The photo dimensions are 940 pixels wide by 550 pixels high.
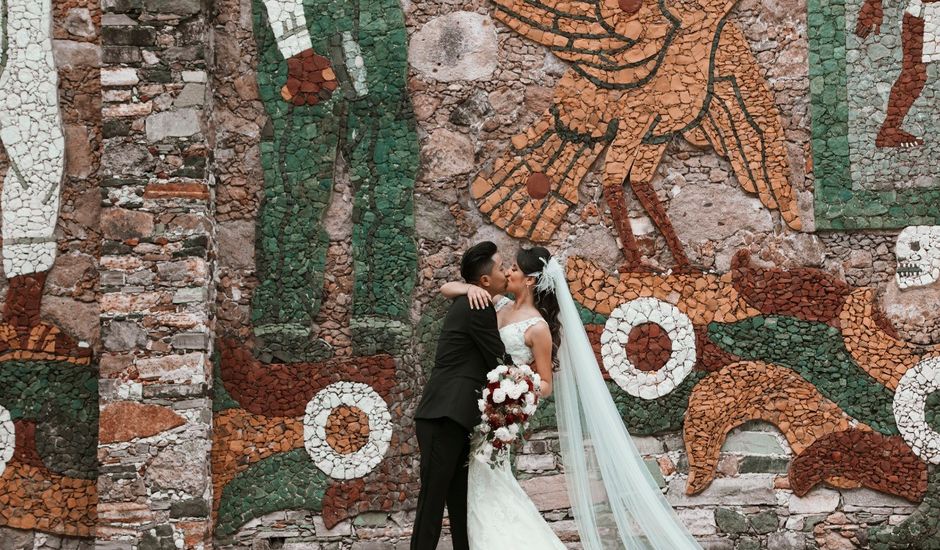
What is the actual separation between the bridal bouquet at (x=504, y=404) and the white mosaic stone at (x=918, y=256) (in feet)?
10.5

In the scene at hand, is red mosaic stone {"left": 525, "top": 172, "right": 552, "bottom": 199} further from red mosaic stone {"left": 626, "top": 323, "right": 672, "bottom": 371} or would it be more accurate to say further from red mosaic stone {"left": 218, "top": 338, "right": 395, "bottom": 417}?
red mosaic stone {"left": 218, "top": 338, "right": 395, "bottom": 417}

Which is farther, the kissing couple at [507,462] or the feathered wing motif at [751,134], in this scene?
the feathered wing motif at [751,134]

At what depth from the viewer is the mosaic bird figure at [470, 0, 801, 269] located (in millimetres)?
8609

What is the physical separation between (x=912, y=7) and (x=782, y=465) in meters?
3.23

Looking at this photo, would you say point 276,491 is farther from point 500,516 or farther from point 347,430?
point 500,516

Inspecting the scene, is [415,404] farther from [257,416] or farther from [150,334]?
[150,334]

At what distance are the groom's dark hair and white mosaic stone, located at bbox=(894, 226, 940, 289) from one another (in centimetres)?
320

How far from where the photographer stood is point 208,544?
823 cm

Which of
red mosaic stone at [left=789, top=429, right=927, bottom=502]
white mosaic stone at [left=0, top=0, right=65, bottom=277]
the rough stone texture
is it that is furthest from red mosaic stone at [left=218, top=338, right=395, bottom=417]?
red mosaic stone at [left=789, top=429, right=927, bottom=502]

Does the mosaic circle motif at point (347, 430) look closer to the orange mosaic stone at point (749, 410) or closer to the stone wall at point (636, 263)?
the stone wall at point (636, 263)

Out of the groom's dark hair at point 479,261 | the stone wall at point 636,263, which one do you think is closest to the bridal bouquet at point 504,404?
the groom's dark hair at point 479,261

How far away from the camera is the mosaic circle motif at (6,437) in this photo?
8461 millimetres

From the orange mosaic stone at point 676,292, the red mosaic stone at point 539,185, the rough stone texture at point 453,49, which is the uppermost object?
the rough stone texture at point 453,49

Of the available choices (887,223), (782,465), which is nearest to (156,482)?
(782,465)
